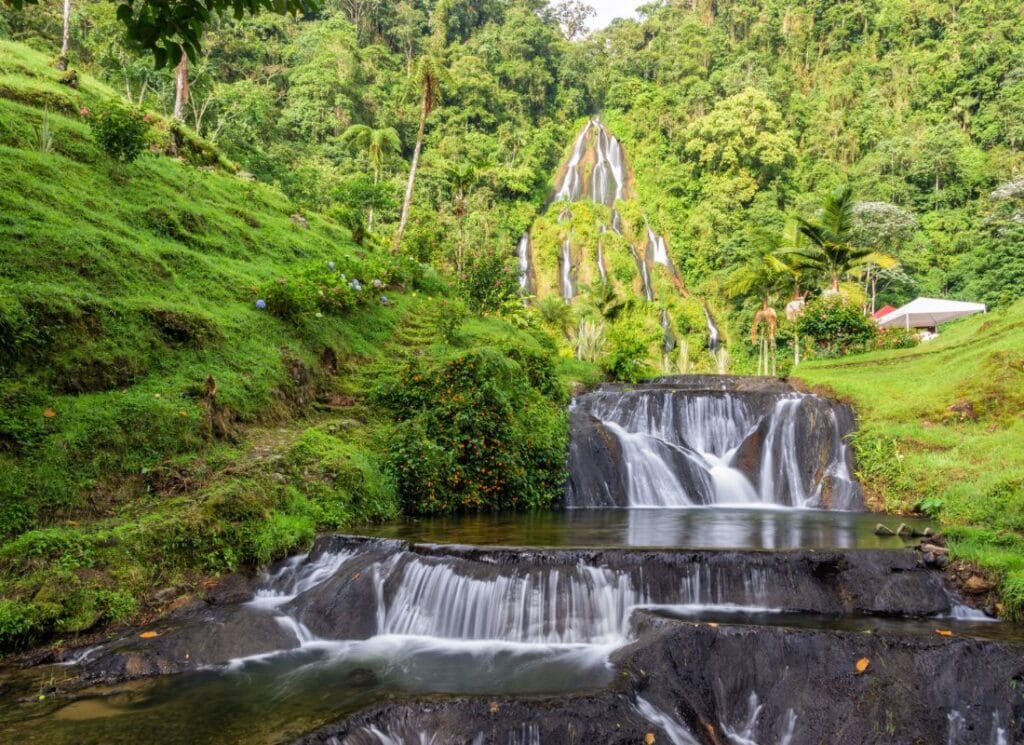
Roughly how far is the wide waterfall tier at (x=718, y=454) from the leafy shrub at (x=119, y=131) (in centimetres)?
1045

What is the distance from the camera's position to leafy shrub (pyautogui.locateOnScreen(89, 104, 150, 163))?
40.7 ft

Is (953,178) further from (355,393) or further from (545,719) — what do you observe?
A: (545,719)

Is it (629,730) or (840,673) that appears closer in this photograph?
(629,730)

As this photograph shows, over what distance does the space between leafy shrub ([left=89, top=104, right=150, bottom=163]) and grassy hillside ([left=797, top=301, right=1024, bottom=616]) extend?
1501 cm

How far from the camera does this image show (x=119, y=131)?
1235 cm

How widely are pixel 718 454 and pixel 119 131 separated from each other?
13.5 metres

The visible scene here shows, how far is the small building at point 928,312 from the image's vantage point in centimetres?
2792

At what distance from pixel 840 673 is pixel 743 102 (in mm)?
47320

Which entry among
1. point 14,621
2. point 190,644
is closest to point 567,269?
point 190,644

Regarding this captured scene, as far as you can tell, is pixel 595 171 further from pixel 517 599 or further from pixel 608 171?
pixel 517 599

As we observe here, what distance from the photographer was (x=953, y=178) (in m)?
40.8

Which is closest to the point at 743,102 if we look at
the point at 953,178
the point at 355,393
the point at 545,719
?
the point at 953,178

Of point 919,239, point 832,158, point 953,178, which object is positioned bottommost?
point 919,239

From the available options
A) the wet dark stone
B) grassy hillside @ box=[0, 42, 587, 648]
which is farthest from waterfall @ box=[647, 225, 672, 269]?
the wet dark stone
